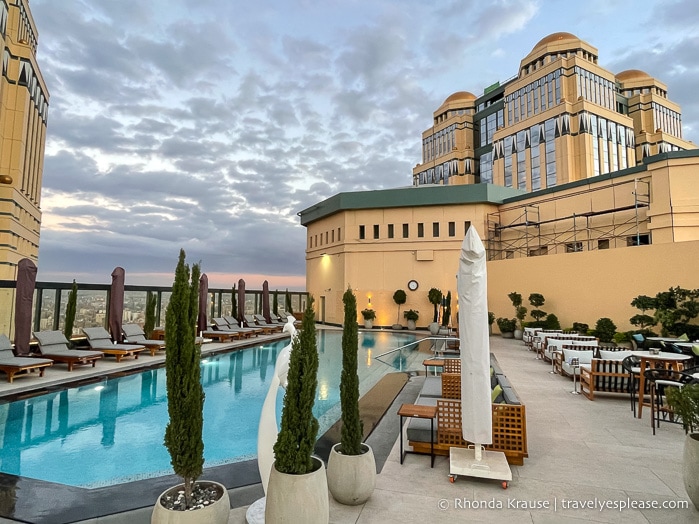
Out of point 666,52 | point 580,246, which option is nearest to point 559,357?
point 580,246

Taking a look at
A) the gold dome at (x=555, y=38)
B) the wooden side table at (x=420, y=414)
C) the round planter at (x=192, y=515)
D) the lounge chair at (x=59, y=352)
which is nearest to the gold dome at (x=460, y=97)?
the gold dome at (x=555, y=38)

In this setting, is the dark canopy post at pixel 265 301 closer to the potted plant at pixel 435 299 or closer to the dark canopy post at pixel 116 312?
the potted plant at pixel 435 299

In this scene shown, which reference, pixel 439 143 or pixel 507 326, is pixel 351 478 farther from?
pixel 439 143

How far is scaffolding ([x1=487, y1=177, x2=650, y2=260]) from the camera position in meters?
16.5

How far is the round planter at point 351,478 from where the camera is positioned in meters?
3.44

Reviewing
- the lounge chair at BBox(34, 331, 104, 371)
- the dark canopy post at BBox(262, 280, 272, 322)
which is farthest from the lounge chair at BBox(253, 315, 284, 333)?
the lounge chair at BBox(34, 331, 104, 371)

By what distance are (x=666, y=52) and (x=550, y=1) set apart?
5756cm

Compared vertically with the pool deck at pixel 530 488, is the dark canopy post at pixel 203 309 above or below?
above

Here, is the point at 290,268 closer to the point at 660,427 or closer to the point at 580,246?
the point at 580,246

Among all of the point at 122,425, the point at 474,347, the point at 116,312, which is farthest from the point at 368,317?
the point at 474,347

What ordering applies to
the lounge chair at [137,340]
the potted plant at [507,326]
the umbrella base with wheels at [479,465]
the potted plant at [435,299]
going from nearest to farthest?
the umbrella base with wheels at [479,465]
the lounge chair at [137,340]
the potted plant at [507,326]
the potted plant at [435,299]

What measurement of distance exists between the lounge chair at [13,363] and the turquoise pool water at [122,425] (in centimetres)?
119

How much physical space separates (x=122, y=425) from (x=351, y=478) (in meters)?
5.26

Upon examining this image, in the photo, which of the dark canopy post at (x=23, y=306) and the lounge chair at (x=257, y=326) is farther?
the lounge chair at (x=257, y=326)
